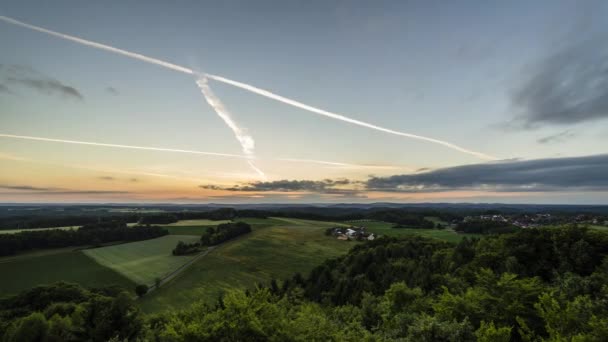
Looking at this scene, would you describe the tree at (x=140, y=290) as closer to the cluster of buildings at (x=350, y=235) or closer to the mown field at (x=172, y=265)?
the mown field at (x=172, y=265)

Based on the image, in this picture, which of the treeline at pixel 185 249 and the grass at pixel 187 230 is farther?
the grass at pixel 187 230

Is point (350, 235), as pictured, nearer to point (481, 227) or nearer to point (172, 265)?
point (481, 227)

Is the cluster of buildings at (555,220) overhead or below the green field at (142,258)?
overhead

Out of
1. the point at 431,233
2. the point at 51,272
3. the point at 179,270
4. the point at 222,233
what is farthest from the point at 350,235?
the point at 51,272

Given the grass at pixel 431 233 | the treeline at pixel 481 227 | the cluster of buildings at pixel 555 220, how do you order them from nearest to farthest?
the cluster of buildings at pixel 555 220 < the grass at pixel 431 233 < the treeline at pixel 481 227

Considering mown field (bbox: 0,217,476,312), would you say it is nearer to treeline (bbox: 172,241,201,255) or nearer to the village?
treeline (bbox: 172,241,201,255)

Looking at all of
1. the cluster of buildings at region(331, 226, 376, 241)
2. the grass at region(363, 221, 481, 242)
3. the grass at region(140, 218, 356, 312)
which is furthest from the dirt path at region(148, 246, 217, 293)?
the grass at region(363, 221, 481, 242)

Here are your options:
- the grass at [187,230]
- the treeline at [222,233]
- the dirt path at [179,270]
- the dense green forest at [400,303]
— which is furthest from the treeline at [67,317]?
the grass at [187,230]
